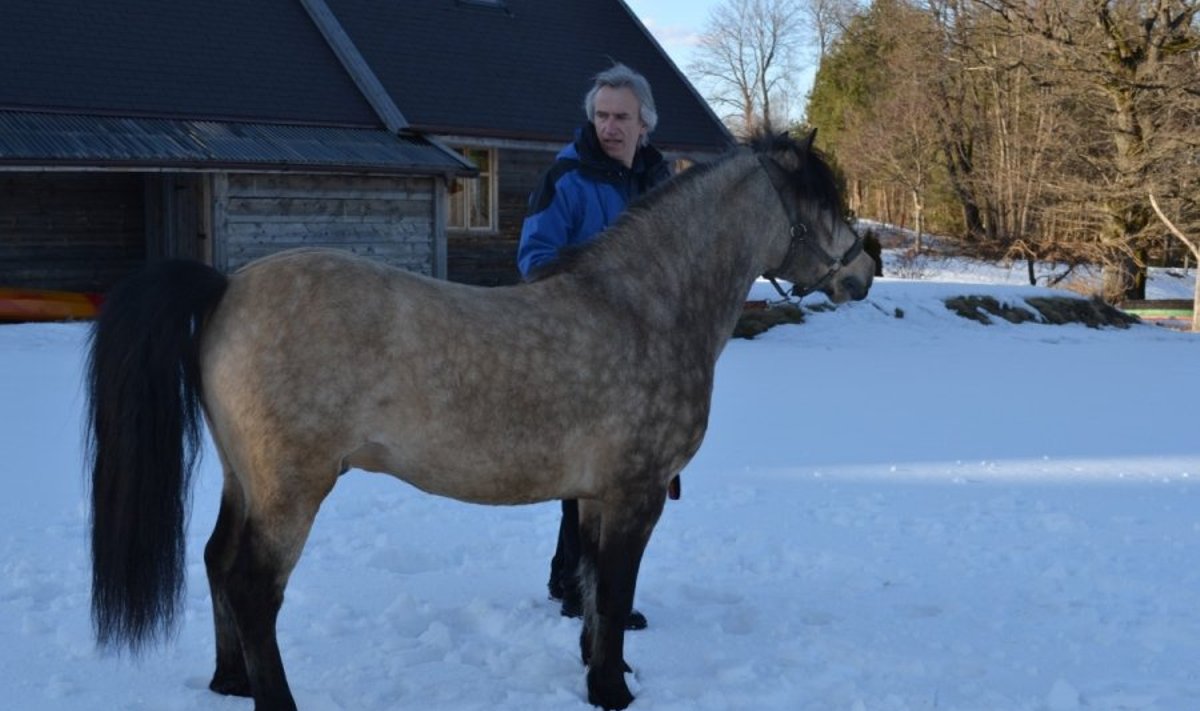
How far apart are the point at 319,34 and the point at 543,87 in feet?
11.3

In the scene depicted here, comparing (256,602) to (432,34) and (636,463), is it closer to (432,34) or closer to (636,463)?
(636,463)

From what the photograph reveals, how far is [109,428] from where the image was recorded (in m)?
3.38

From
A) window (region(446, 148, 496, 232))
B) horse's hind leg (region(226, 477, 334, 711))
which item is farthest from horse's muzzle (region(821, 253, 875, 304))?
window (region(446, 148, 496, 232))

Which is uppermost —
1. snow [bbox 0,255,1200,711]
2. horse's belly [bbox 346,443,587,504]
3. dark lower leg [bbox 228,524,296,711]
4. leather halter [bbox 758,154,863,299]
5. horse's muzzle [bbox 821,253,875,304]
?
leather halter [bbox 758,154,863,299]

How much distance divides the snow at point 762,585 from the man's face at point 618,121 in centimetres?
179

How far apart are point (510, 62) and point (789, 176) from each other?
1543 centimetres

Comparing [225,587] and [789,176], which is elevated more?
[789,176]

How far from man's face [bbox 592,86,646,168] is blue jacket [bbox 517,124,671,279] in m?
0.05

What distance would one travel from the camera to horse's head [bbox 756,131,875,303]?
430 centimetres

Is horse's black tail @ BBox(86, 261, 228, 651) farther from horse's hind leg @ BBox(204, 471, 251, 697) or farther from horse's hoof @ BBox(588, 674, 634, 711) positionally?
horse's hoof @ BBox(588, 674, 634, 711)

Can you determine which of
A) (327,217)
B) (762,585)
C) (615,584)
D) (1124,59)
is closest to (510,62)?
(327,217)

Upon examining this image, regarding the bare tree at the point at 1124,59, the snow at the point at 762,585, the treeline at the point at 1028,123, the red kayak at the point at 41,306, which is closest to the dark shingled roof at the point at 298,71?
the red kayak at the point at 41,306

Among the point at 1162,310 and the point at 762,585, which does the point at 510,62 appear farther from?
the point at 762,585

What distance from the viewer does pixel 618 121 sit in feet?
14.9
